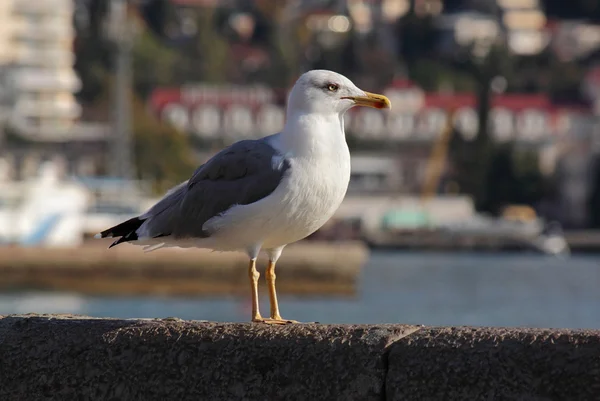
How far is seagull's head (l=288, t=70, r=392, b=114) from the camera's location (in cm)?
474

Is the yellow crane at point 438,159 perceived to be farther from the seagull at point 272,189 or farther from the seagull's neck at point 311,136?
the seagull's neck at point 311,136

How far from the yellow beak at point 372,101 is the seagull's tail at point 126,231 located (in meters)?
0.65

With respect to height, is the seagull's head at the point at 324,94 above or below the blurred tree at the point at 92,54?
above

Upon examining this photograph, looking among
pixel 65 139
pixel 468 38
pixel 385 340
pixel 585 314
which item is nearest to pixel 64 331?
pixel 385 340

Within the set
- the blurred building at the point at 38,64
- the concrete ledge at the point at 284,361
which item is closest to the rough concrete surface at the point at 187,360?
the concrete ledge at the point at 284,361

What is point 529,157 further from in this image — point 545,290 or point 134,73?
point 545,290

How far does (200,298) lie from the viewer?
37.7 meters

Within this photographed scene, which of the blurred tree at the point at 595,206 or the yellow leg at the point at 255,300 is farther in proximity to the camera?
the blurred tree at the point at 595,206

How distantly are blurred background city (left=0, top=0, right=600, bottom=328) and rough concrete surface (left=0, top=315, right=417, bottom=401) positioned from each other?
27338 mm

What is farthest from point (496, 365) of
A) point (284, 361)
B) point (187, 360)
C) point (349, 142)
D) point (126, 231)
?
point (349, 142)

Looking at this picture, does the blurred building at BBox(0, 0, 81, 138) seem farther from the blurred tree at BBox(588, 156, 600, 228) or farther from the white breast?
the white breast

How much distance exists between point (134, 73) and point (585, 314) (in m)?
92.6

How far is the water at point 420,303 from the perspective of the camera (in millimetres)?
32781

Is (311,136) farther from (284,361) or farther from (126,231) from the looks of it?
(284,361)
